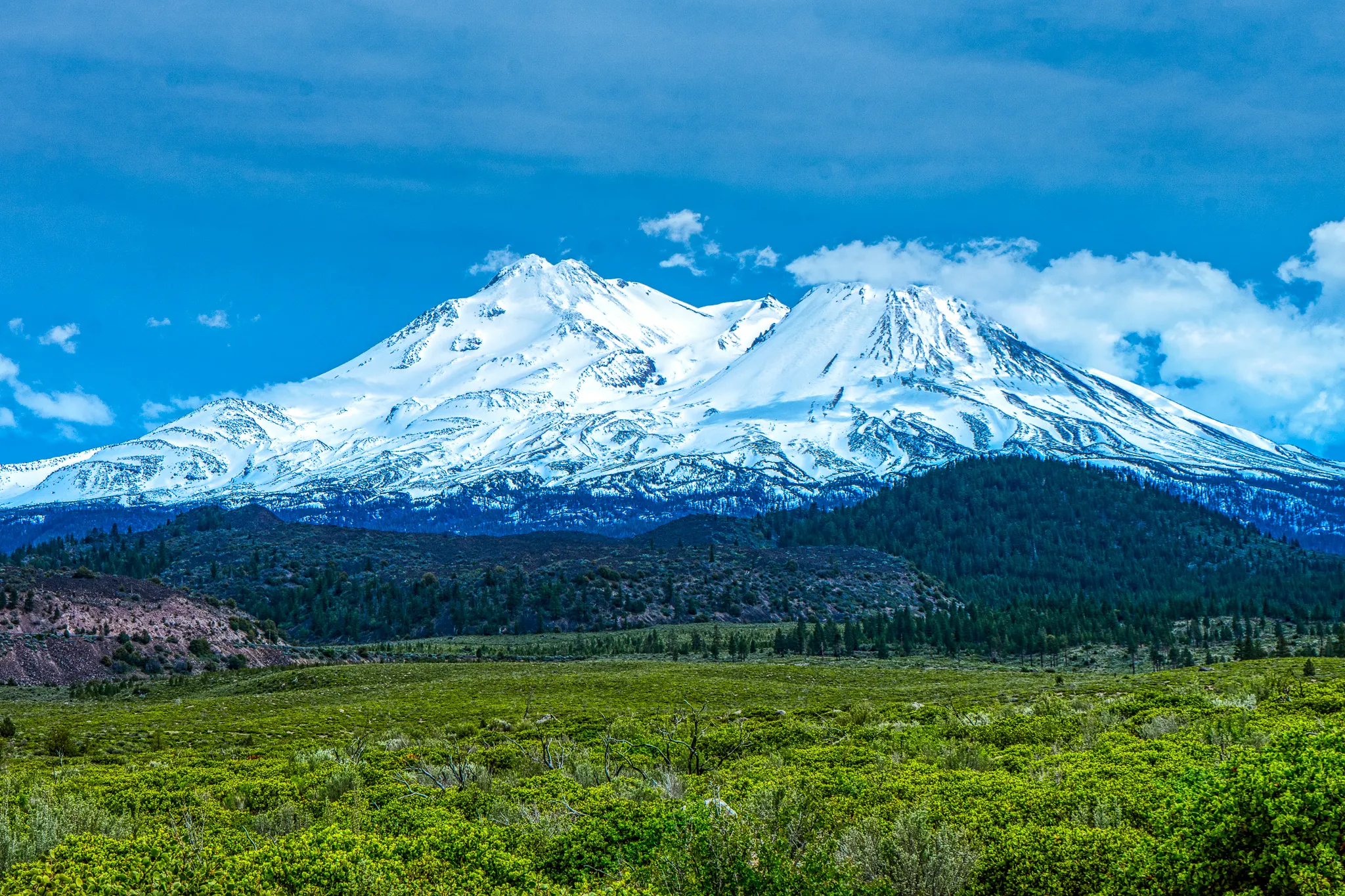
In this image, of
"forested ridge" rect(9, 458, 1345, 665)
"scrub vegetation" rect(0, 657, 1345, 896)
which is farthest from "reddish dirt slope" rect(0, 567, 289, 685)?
"forested ridge" rect(9, 458, 1345, 665)

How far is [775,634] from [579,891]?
304 feet

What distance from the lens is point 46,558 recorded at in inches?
5438

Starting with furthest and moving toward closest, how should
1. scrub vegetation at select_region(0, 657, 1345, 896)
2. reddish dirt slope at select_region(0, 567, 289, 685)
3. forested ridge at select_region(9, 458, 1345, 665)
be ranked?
forested ridge at select_region(9, 458, 1345, 665), reddish dirt slope at select_region(0, 567, 289, 685), scrub vegetation at select_region(0, 657, 1345, 896)

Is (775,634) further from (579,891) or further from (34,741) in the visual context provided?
(579,891)

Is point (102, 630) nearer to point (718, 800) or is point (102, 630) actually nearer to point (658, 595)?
point (718, 800)

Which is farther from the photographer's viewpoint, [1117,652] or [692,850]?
[1117,652]

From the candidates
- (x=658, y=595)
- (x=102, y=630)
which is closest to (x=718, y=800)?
(x=102, y=630)

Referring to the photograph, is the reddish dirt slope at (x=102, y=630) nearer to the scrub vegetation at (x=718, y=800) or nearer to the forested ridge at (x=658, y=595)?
the scrub vegetation at (x=718, y=800)

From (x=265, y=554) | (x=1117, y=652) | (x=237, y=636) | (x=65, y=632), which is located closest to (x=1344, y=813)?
(x=65, y=632)

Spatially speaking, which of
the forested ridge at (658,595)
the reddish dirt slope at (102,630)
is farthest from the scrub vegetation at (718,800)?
the forested ridge at (658,595)

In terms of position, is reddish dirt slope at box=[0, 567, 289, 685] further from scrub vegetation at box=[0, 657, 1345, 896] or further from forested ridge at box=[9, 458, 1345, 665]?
forested ridge at box=[9, 458, 1345, 665]

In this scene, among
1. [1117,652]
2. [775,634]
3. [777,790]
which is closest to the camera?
[777,790]

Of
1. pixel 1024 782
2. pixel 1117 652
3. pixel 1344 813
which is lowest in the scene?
pixel 1117 652

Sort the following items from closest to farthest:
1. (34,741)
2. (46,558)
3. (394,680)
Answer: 1. (34,741)
2. (394,680)
3. (46,558)
